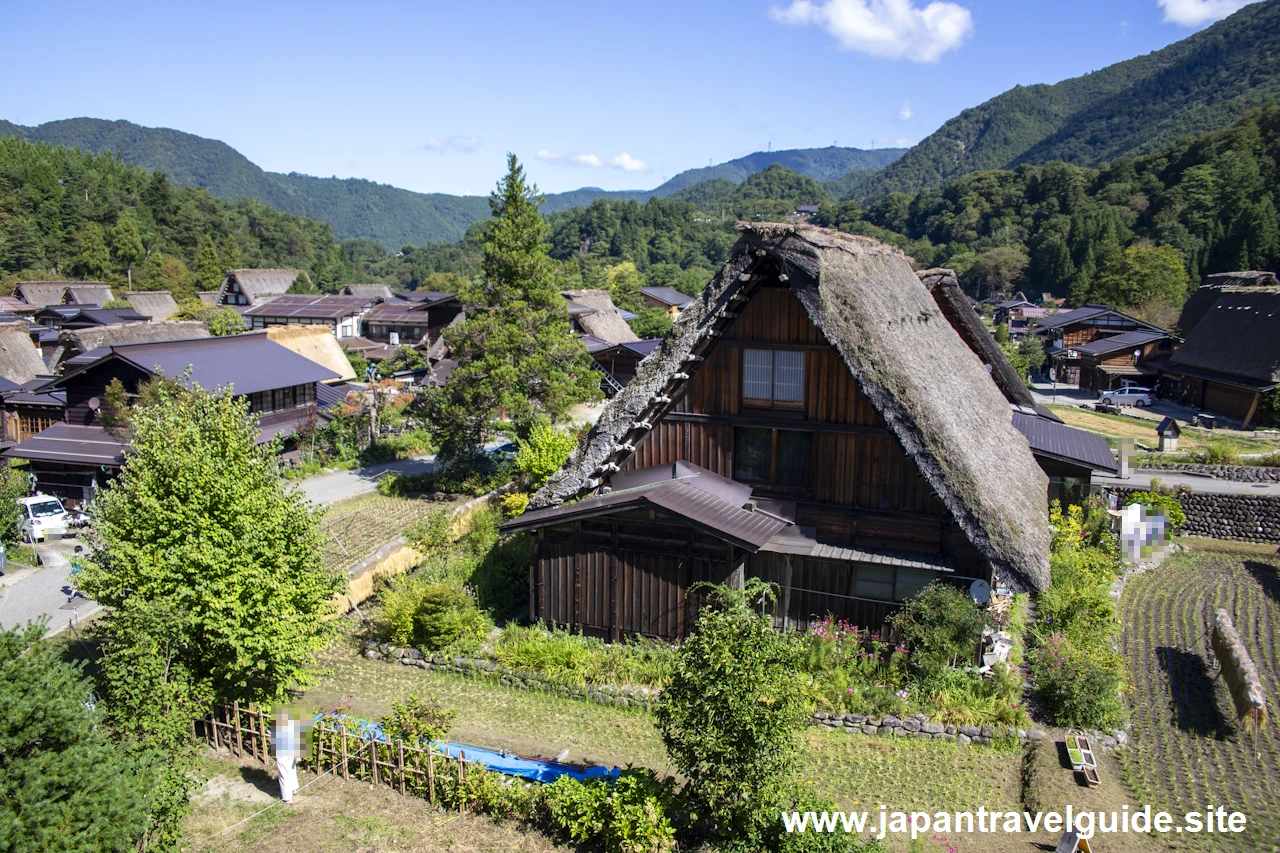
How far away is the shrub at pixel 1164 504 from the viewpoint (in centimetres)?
2172

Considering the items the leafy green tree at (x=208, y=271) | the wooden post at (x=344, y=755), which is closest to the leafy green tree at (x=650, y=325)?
the wooden post at (x=344, y=755)

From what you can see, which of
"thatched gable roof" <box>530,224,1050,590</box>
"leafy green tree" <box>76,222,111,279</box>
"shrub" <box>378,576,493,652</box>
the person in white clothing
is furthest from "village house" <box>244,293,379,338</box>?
the person in white clothing

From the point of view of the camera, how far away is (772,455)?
1416 cm

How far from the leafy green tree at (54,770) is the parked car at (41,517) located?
17.2m

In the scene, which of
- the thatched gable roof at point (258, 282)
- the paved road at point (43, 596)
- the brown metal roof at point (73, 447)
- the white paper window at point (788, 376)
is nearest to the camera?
the white paper window at point (788, 376)

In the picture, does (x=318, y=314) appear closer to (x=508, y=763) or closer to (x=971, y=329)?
(x=971, y=329)

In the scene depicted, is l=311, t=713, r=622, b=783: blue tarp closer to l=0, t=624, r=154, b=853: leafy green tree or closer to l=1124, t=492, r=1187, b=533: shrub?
l=0, t=624, r=154, b=853: leafy green tree

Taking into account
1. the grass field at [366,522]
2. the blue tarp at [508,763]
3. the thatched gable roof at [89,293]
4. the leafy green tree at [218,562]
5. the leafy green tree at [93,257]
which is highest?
the leafy green tree at [93,257]

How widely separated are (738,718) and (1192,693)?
10.3m

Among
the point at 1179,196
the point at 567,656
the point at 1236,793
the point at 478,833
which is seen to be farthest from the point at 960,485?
the point at 1179,196

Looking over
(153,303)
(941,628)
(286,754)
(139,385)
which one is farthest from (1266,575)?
(153,303)

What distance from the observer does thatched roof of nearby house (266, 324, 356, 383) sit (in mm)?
37062

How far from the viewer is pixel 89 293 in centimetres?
6575

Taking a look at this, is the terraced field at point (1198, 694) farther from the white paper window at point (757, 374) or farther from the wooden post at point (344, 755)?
the wooden post at point (344, 755)
